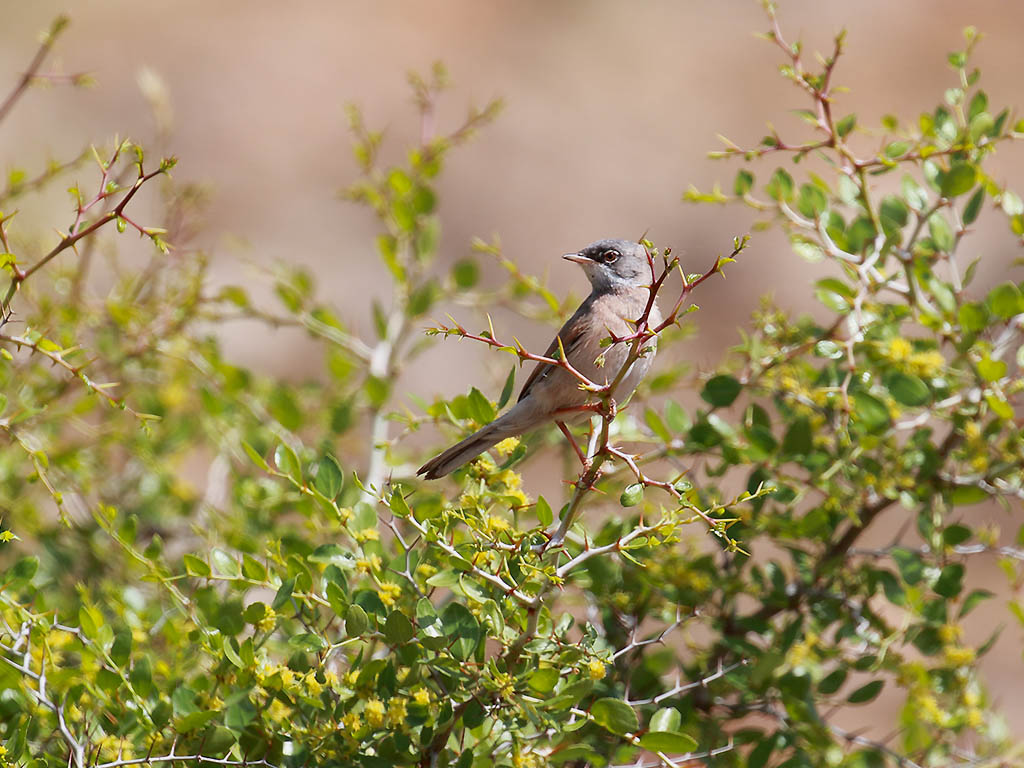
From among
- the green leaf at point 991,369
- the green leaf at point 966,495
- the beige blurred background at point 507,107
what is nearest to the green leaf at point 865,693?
the green leaf at point 966,495

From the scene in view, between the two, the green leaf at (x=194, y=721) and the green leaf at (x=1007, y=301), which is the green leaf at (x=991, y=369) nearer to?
the green leaf at (x=1007, y=301)

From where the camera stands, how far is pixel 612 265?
4.29m

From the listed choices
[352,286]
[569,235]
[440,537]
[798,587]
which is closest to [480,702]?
[440,537]

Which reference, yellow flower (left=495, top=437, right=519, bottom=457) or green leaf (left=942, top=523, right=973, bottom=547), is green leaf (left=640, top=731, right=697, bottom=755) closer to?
yellow flower (left=495, top=437, right=519, bottom=457)

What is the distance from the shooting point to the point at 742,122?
11.9m

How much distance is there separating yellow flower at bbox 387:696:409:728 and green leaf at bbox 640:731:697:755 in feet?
1.83

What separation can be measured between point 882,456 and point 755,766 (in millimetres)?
1042

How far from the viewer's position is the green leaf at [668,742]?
226cm

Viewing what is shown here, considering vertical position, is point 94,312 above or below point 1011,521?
below

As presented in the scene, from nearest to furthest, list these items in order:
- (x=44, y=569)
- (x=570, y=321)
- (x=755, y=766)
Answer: (x=755, y=766) → (x=44, y=569) → (x=570, y=321)

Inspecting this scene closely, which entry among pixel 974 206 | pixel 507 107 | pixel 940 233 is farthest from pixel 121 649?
pixel 507 107

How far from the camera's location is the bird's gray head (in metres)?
4.26

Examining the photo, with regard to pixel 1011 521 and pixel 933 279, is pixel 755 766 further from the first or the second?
pixel 1011 521

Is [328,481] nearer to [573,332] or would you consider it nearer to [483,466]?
[483,466]
